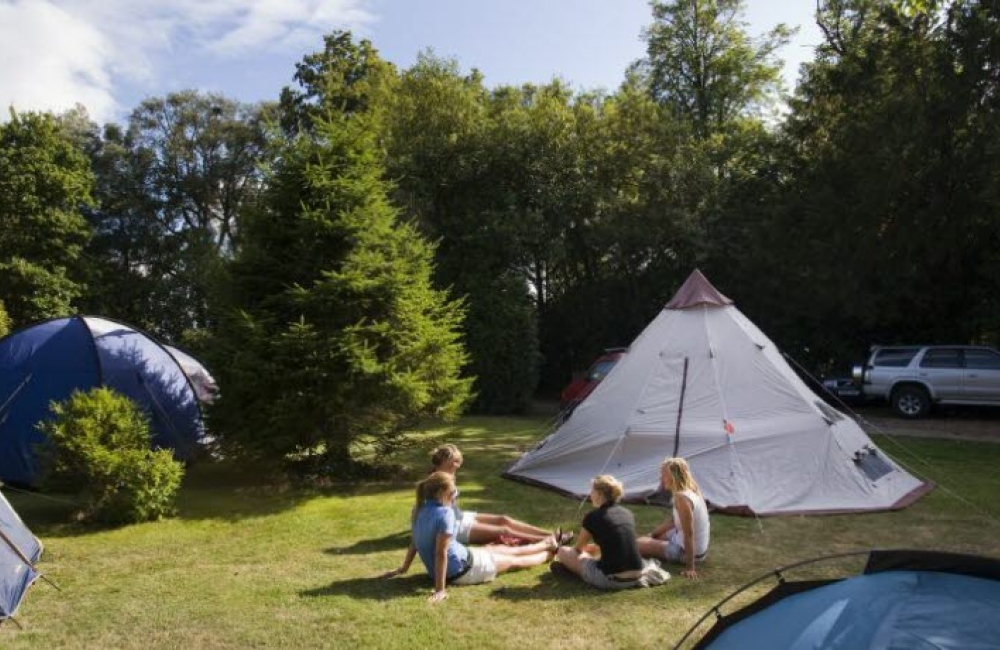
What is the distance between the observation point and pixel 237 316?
9.53m

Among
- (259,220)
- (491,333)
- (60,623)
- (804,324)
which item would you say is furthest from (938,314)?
(60,623)

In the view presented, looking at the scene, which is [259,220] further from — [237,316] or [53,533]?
[53,533]

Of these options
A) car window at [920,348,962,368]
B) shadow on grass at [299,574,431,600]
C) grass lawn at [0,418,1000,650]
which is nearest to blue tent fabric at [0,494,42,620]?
grass lawn at [0,418,1000,650]

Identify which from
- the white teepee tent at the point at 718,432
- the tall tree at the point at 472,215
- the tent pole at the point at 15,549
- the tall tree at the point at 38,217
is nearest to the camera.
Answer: the tent pole at the point at 15,549

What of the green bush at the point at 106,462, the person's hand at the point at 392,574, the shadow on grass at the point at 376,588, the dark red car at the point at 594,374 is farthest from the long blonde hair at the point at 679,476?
the dark red car at the point at 594,374

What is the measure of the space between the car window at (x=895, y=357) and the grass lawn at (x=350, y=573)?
6663mm

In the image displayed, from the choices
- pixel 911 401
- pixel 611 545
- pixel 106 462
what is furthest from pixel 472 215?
pixel 611 545

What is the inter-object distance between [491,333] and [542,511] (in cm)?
1132

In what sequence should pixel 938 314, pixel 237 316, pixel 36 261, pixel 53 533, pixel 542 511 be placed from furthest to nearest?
pixel 36 261
pixel 938 314
pixel 237 316
pixel 542 511
pixel 53 533

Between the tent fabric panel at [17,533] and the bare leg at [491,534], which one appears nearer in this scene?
the tent fabric panel at [17,533]

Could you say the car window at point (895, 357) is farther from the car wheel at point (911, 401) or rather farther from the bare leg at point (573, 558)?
the bare leg at point (573, 558)

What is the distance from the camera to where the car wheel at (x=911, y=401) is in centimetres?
1606

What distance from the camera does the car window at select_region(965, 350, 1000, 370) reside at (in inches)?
602

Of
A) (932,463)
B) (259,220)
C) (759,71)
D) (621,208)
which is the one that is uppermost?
(759,71)
